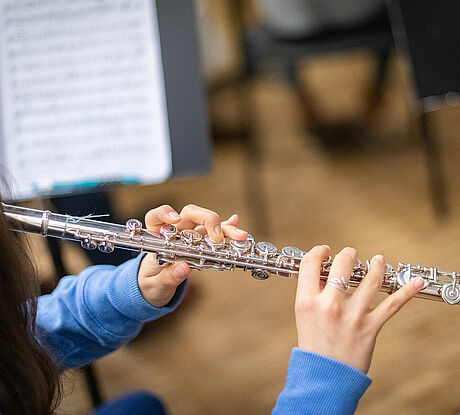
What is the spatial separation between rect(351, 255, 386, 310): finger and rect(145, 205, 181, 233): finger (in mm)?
249

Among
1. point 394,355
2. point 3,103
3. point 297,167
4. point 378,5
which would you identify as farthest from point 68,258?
point 378,5

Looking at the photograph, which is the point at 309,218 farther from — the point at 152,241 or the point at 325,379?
the point at 325,379

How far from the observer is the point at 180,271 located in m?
0.74

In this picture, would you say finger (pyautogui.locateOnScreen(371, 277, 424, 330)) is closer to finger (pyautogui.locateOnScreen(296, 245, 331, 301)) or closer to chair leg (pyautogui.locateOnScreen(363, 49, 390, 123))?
finger (pyautogui.locateOnScreen(296, 245, 331, 301))

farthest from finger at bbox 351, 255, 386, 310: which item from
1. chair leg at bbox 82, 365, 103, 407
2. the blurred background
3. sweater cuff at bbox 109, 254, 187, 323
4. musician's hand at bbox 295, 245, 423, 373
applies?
chair leg at bbox 82, 365, 103, 407

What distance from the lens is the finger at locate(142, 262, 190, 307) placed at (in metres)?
0.74

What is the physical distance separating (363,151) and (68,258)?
1.00 metres

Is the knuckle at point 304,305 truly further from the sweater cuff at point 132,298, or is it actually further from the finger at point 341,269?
the sweater cuff at point 132,298

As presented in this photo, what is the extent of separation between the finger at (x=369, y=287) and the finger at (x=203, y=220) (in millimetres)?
192

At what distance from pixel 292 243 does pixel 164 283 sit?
2.88 ft

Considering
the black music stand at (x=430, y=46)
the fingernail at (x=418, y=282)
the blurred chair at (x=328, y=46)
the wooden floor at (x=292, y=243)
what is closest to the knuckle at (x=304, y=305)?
the fingernail at (x=418, y=282)

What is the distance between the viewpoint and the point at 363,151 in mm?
1859

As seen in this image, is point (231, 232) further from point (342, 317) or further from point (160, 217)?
point (342, 317)

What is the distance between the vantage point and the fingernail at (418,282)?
0.64m
